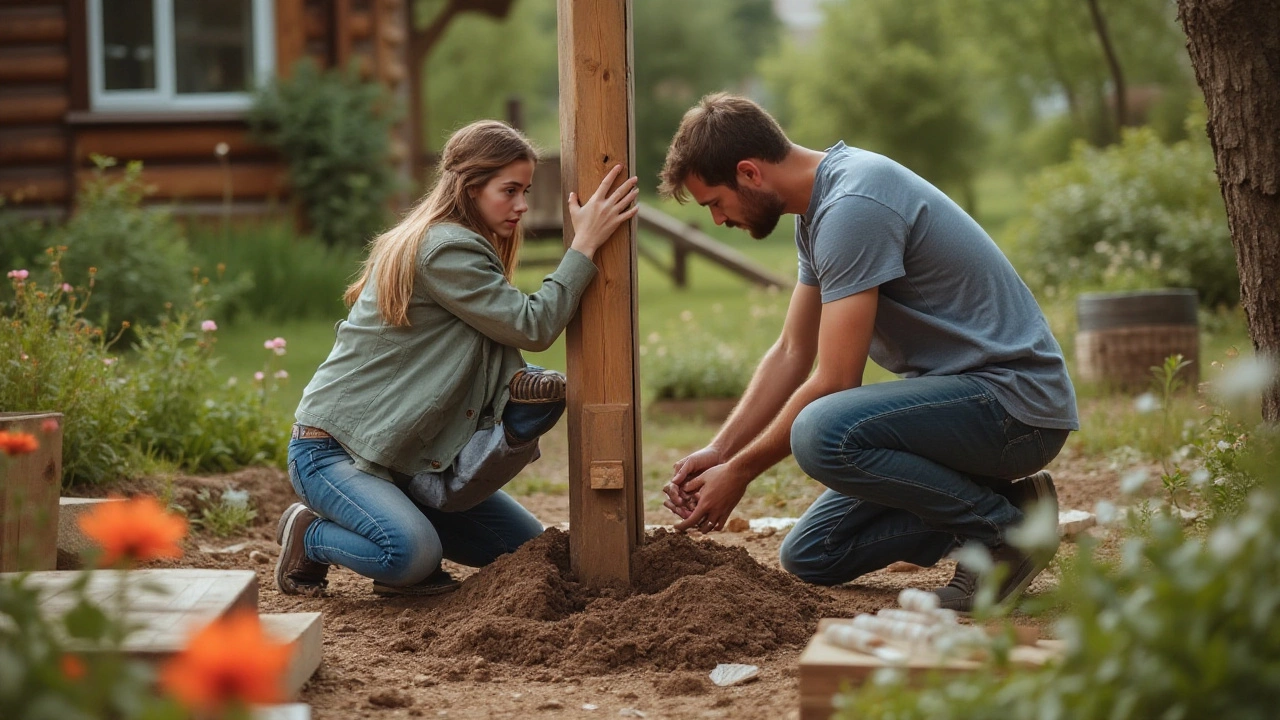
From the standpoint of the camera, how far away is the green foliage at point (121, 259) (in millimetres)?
7027

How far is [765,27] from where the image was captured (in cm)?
5100

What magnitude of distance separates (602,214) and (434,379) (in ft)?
2.07

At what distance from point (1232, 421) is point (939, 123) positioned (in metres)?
20.8

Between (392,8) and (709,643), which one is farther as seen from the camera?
(392,8)

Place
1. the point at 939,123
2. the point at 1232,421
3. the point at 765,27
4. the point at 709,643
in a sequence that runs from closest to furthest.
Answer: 1. the point at 709,643
2. the point at 1232,421
3. the point at 939,123
4. the point at 765,27

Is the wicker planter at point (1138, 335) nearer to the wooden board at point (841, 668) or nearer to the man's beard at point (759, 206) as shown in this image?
the man's beard at point (759, 206)

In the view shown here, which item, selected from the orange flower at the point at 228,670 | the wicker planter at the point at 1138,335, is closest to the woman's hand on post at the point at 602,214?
the orange flower at the point at 228,670

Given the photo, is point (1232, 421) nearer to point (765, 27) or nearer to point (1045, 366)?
point (1045, 366)

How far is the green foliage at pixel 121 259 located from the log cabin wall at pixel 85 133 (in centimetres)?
160

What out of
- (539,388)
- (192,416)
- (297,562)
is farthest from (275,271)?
(539,388)

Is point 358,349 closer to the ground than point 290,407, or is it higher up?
higher up

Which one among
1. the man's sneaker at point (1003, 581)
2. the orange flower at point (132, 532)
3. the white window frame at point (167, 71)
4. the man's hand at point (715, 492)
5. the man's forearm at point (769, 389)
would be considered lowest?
the man's sneaker at point (1003, 581)

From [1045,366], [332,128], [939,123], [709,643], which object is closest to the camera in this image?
[709,643]

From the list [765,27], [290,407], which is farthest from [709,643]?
[765,27]
